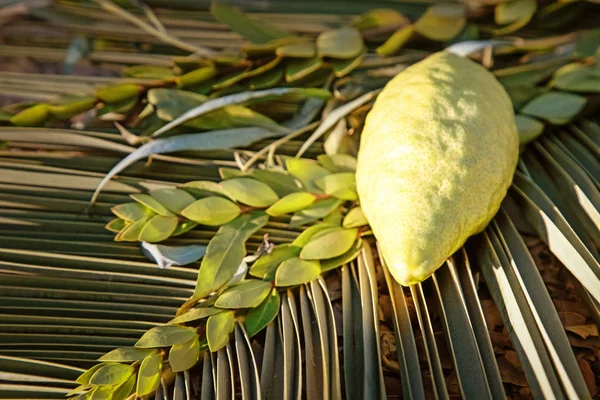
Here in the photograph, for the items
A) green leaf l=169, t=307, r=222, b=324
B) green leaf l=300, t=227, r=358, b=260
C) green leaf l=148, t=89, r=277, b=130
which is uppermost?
green leaf l=148, t=89, r=277, b=130

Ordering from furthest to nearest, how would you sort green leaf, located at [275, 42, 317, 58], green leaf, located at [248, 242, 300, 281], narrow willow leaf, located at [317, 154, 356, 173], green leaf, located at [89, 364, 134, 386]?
green leaf, located at [275, 42, 317, 58]
narrow willow leaf, located at [317, 154, 356, 173]
green leaf, located at [248, 242, 300, 281]
green leaf, located at [89, 364, 134, 386]

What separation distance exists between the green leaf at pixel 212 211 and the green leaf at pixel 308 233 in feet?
0.29

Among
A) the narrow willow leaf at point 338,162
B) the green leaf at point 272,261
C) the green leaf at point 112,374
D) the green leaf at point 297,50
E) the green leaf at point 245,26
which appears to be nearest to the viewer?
the green leaf at point 112,374

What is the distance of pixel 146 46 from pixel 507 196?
28.2 inches

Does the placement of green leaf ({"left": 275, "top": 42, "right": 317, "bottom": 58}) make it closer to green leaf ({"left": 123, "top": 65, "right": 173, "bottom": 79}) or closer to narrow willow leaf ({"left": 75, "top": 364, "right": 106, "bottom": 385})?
green leaf ({"left": 123, "top": 65, "right": 173, "bottom": 79})

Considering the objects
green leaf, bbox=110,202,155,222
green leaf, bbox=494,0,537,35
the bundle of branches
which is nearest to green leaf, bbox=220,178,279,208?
the bundle of branches

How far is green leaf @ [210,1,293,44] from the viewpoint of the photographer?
1.10m

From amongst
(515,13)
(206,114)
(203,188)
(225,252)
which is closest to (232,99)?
(206,114)

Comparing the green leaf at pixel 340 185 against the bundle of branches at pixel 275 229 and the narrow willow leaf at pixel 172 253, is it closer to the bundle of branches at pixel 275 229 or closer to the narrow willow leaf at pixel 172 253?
the bundle of branches at pixel 275 229

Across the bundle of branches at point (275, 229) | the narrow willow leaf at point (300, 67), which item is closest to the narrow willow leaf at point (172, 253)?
the bundle of branches at point (275, 229)

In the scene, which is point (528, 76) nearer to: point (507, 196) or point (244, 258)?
point (507, 196)

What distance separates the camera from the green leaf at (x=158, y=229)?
0.78m

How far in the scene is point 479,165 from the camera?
0.70m

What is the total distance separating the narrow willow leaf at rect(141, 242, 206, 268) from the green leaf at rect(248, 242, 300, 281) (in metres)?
0.08
